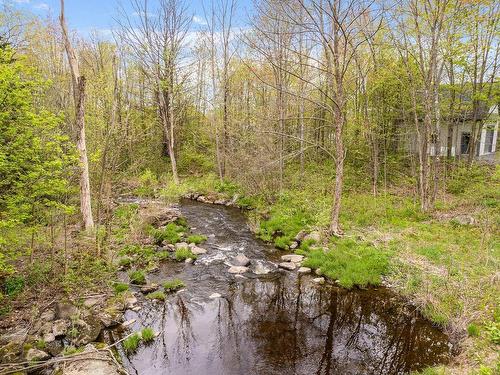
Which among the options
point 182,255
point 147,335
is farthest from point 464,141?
point 147,335

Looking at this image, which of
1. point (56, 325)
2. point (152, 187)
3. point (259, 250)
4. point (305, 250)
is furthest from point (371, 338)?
point (152, 187)

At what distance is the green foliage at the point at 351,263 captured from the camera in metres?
9.07

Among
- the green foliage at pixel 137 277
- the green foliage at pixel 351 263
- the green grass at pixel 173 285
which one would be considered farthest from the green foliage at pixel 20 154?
the green foliage at pixel 351 263

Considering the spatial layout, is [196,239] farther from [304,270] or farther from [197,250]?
[304,270]

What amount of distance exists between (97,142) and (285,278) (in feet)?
27.3

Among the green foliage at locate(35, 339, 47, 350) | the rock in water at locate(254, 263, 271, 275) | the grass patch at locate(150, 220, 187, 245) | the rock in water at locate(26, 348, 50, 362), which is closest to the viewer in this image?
the rock in water at locate(26, 348, 50, 362)

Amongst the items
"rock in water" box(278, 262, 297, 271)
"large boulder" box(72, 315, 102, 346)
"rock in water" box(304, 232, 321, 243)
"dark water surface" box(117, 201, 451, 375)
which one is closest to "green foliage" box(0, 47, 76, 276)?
"large boulder" box(72, 315, 102, 346)

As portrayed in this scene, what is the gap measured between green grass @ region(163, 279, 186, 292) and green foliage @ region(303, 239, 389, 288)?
155 inches

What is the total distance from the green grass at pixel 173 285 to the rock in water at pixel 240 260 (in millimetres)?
2078

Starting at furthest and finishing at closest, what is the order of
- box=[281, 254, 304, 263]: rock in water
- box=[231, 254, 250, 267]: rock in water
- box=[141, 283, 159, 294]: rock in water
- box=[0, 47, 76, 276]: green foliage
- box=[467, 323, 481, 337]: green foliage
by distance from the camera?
1. box=[281, 254, 304, 263]: rock in water
2. box=[231, 254, 250, 267]: rock in water
3. box=[141, 283, 159, 294]: rock in water
4. box=[467, 323, 481, 337]: green foliage
5. box=[0, 47, 76, 276]: green foliage

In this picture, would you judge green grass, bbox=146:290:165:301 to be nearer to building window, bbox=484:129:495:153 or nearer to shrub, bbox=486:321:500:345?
shrub, bbox=486:321:500:345

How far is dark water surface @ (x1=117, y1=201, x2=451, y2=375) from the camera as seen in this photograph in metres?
6.04

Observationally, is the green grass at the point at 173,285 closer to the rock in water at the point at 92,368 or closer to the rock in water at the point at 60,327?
the rock in water at the point at 60,327

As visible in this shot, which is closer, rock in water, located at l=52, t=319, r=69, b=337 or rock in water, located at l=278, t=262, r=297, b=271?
rock in water, located at l=52, t=319, r=69, b=337
